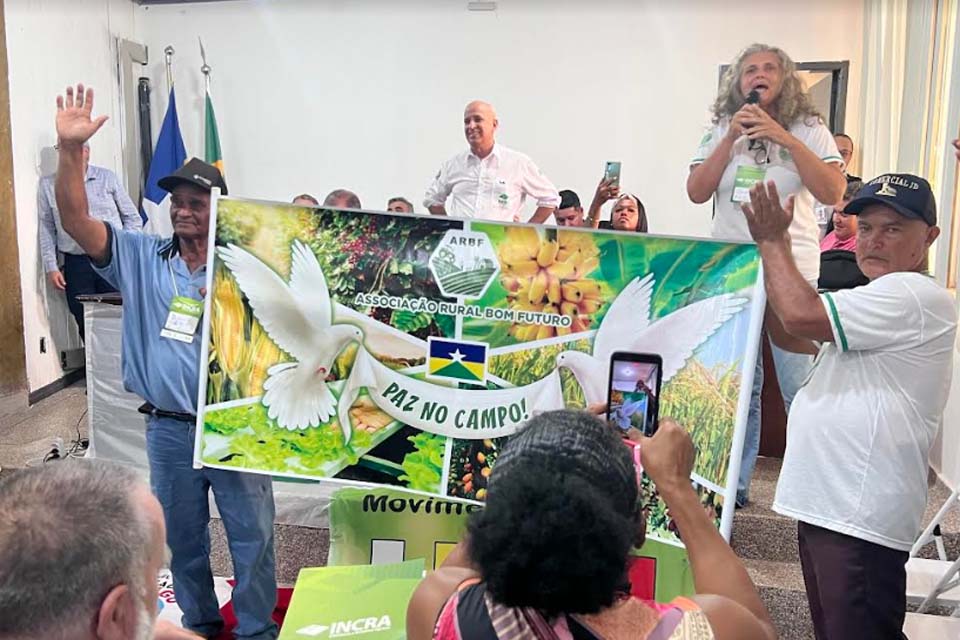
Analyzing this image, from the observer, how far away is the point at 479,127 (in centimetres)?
387

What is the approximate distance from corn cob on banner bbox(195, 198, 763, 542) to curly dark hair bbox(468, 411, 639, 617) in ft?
2.83

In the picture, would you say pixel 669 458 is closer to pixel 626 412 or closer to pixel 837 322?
pixel 626 412

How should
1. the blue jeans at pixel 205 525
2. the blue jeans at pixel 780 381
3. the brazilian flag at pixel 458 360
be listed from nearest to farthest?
1. the brazilian flag at pixel 458 360
2. the blue jeans at pixel 205 525
3. the blue jeans at pixel 780 381

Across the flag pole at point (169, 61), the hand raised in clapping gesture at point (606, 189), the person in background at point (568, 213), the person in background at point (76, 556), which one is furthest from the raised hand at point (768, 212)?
the flag pole at point (169, 61)

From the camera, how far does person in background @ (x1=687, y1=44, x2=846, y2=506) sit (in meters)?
2.44

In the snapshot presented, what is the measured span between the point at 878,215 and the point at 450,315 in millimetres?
968

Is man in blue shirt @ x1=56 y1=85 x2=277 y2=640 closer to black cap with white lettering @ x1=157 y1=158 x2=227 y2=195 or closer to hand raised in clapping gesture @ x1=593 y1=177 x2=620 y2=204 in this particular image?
black cap with white lettering @ x1=157 y1=158 x2=227 y2=195

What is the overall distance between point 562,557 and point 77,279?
5.11 m

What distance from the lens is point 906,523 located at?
1691 mm

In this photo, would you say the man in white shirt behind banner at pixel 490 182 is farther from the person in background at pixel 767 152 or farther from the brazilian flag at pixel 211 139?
the brazilian flag at pixel 211 139

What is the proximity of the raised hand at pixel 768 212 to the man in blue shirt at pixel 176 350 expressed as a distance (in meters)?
1.41

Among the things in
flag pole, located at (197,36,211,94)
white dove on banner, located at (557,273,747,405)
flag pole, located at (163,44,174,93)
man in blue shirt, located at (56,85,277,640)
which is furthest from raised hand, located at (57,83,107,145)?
flag pole, located at (163,44,174,93)

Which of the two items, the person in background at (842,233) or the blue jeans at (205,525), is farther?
the person in background at (842,233)

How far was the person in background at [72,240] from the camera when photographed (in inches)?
200
